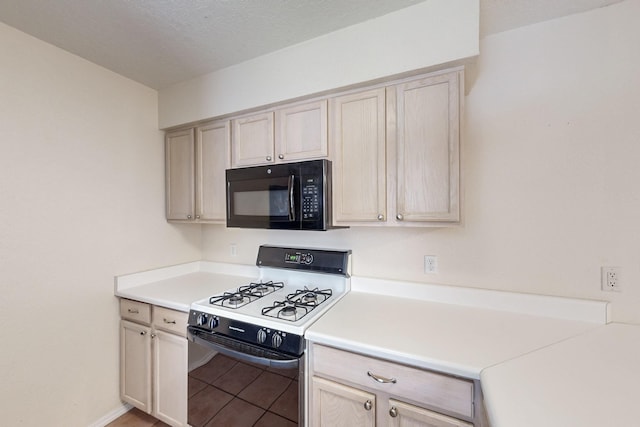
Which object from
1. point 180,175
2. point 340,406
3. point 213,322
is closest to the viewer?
point 340,406

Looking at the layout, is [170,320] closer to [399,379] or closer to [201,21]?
[399,379]

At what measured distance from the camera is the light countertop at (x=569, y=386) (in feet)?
2.10

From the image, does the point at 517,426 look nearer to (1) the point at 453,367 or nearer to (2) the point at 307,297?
(1) the point at 453,367

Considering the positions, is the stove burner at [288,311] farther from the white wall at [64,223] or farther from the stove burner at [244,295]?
the white wall at [64,223]

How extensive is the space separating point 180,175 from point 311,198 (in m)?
1.23

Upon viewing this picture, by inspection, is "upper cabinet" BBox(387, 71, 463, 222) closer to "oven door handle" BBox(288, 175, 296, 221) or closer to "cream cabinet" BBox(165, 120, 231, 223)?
"oven door handle" BBox(288, 175, 296, 221)

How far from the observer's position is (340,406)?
1130 mm

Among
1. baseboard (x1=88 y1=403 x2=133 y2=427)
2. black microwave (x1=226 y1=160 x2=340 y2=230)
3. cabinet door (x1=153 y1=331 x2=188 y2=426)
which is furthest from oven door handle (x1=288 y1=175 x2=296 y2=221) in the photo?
baseboard (x1=88 y1=403 x2=133 y2=427)

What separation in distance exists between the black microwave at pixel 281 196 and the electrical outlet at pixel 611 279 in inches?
53.7

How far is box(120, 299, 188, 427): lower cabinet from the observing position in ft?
5.08

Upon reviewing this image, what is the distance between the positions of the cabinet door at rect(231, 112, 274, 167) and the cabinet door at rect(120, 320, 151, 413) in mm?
1294

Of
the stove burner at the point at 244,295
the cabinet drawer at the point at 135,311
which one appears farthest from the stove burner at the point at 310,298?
the cabinet drawer at the point at 135,311

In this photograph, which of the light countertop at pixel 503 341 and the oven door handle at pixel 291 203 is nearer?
the light countertop at pixel 503 341

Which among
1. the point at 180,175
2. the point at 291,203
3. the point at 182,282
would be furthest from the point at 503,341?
the point at 180,175
